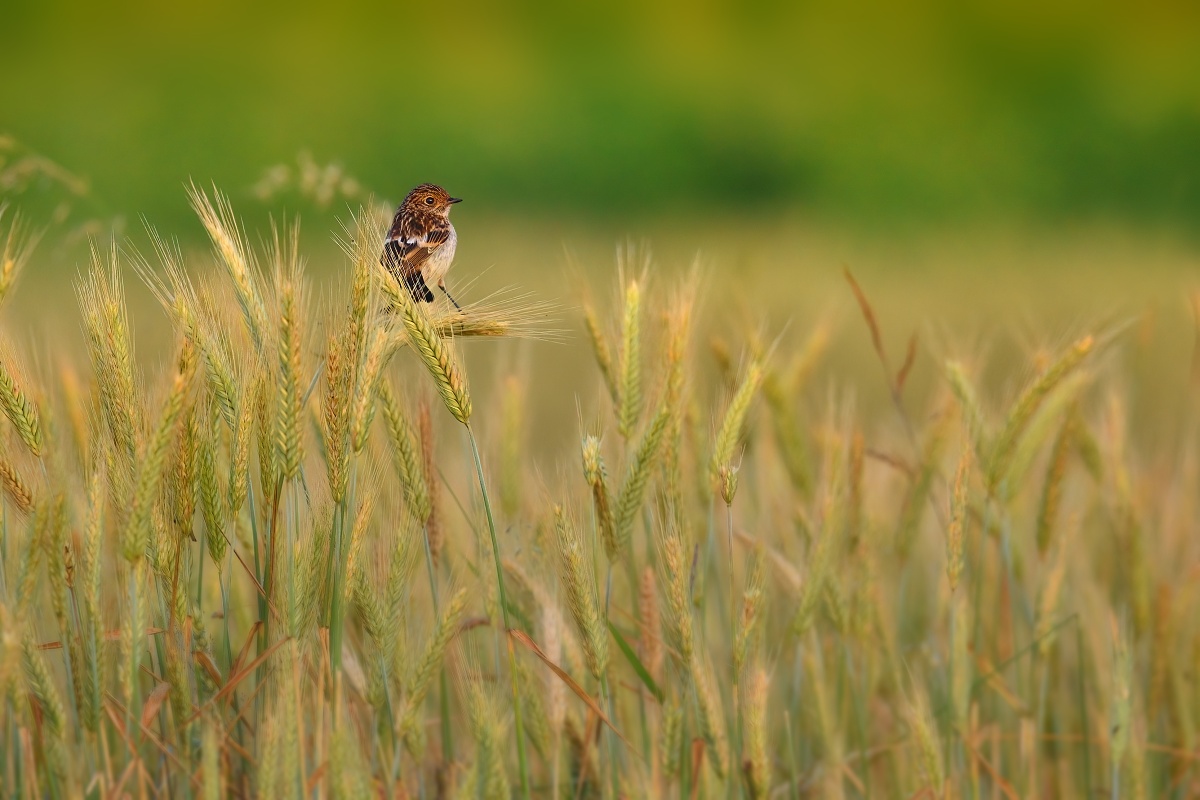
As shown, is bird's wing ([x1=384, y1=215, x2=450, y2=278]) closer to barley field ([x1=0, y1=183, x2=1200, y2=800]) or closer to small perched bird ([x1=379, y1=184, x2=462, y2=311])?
small perched bird ([x1=379, y1=184, x2=462, y2=311])

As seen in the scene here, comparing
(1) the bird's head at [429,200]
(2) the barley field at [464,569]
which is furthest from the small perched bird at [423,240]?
(2) the barley field at [464,569]

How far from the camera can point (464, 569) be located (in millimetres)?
1637

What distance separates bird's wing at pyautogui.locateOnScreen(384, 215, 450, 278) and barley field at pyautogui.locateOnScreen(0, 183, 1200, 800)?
0.12 m

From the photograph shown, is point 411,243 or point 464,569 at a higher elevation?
point 411,243

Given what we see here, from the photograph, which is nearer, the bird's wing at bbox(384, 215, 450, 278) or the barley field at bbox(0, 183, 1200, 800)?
the barley field at bbox(0, 183, 1200, 800)

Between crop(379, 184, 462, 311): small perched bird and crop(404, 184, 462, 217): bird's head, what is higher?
crop(404, 184, 462, 217): bird's head

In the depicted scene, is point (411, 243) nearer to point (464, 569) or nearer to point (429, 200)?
point (429, 200)

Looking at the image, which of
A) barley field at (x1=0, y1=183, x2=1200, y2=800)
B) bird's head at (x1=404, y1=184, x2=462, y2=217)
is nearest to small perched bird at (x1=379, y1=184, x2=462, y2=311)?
bird's head at (x1=404, y1=184, x2=462, y2=217)

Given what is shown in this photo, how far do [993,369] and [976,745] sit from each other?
502 cm

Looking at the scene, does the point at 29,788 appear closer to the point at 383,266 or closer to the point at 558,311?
the point at 383,266

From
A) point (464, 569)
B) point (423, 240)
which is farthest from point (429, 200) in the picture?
point (464, 569)

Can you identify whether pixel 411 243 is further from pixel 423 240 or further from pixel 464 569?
pixel 464 569

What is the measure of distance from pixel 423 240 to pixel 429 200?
87 millimetres

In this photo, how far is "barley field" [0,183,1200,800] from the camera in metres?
1.34
